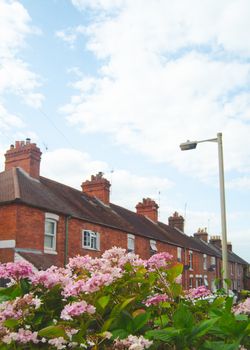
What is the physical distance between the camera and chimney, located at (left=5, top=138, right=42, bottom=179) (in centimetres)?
2311

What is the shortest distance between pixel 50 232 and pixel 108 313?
18.4m

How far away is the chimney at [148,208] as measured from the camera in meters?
39.1

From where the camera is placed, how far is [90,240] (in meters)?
23.4

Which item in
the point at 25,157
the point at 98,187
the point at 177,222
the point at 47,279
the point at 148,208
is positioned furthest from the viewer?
the point at 177,222

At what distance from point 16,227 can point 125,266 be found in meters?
16.2

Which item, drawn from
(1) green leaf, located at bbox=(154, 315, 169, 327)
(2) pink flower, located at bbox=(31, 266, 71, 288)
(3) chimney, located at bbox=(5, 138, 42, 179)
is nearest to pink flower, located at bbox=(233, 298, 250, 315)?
(1) green leaf, located at bbox=(154, 315, 169, 327)

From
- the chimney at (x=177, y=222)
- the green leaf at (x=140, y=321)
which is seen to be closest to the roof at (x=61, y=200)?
the chimney at (x=177, y=222)

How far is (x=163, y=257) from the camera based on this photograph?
351 cm

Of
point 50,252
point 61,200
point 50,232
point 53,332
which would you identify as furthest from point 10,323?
point 61,200

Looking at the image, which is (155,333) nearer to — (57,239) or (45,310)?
(45,310)

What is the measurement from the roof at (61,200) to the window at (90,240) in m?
0.71

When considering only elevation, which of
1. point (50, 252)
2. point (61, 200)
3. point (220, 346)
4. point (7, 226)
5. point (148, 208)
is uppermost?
point (148, 208)

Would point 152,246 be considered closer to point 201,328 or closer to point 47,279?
point 47,279

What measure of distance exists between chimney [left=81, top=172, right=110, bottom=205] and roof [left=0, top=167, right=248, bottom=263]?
21.5 inches
